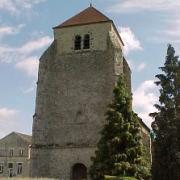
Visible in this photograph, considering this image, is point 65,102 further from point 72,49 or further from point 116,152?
point 116,152

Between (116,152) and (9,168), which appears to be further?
(9,168)

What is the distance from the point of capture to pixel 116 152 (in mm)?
24625

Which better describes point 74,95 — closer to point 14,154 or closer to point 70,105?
point 70,105

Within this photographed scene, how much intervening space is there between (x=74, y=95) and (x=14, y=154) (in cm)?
3308

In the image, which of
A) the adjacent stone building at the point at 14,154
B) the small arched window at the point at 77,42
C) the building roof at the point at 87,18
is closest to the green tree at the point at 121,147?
the small arched window at the point at 77,42

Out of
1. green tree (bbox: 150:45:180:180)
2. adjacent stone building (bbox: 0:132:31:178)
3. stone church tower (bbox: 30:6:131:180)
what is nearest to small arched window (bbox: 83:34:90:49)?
stone church tower (bbox: 30:6:131:180)

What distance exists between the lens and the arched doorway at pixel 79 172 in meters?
30.0

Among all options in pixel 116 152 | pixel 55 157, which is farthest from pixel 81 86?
pixel 116 152

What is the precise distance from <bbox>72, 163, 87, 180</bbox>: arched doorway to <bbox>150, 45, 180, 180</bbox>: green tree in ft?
18.2

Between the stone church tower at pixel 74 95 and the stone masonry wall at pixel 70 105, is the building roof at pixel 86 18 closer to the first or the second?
the stone church tower at pixel 74 95

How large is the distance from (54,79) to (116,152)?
10.3 m

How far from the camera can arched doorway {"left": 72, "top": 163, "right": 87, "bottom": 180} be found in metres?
30.0

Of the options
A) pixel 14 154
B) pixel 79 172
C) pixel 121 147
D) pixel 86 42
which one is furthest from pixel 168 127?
pixel 14 154

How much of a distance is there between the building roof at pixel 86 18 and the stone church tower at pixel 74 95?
0.37 feet
